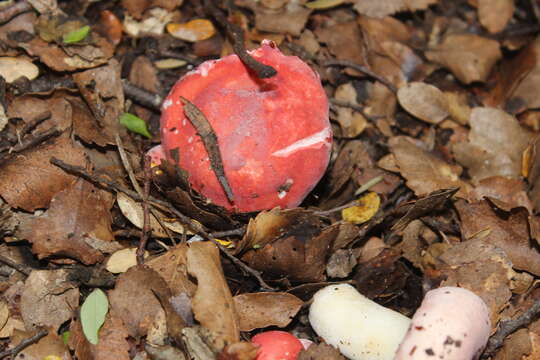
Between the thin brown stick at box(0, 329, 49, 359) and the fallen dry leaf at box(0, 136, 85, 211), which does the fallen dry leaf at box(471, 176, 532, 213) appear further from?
the thin brown stick at box(0, 329, 49, 359)

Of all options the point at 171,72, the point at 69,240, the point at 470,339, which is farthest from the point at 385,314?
the point at 171,72

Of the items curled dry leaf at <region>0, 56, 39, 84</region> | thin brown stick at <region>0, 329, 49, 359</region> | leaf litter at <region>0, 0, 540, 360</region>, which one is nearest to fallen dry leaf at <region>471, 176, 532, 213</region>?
leaf litter at <region>0, 0, 540, 360</region>

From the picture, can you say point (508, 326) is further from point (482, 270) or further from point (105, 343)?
point (105, 343)

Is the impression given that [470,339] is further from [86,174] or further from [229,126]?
[86,174]

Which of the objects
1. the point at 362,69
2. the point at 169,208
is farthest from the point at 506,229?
the point at 169,208

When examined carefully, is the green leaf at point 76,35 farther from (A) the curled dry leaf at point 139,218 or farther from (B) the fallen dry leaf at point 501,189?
(B) the fallen dry leaf at point 501,189

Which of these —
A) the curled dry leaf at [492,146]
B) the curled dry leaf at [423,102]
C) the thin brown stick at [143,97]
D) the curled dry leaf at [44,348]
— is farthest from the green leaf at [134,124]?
the curled dry leaf at [492,146]
